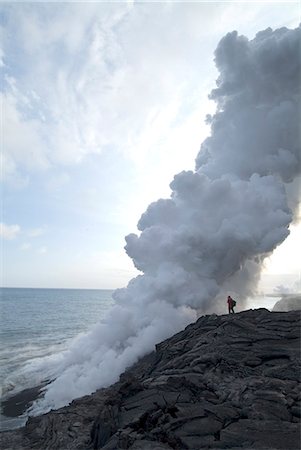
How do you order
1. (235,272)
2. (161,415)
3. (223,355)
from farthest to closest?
(235,272)
(223,355)
(161,415)

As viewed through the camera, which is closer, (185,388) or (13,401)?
(185,388)

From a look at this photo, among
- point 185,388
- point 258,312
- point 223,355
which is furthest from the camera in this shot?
point 258,312

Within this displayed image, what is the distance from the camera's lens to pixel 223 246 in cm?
4572

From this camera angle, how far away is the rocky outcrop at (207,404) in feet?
42.9

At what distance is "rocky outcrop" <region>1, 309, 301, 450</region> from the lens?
42.9 feet

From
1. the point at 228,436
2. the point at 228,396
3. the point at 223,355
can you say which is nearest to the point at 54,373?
the point at 223,355

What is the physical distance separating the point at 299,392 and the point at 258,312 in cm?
1267

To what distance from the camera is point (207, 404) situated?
15.7 m

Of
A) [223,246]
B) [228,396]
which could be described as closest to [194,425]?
[228,396]

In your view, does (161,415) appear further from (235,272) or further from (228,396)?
(235,272)

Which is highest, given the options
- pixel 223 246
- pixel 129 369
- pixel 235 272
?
pixel 223 246

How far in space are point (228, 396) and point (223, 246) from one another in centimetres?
3048

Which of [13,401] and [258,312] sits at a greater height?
[258,312]

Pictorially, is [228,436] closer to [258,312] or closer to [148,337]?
[258,312]
